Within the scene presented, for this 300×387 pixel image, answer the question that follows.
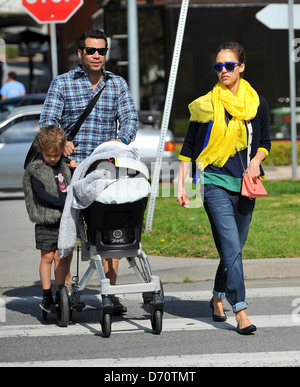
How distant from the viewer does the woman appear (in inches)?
228

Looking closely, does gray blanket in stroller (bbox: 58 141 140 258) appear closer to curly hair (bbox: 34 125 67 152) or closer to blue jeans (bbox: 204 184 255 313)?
curly hair (bbox: 34 125 67 152)

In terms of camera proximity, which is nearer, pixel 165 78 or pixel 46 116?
pixel 46 116

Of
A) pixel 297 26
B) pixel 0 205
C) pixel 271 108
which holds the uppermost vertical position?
pixel 297 26

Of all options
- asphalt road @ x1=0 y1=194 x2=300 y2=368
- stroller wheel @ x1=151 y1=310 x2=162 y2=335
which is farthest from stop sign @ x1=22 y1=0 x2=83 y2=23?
stroller wheel @ x1=151 y1=310 x2=162 y2=335

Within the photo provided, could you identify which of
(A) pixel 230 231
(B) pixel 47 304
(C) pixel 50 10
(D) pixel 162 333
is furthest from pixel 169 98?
(D) pixel 162 333

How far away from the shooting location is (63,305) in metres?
6.07

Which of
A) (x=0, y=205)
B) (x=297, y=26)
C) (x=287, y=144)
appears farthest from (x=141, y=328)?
(x=287, y=144)

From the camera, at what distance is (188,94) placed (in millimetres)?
18812

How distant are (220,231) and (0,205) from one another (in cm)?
820

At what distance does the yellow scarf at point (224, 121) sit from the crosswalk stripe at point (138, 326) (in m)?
1.16

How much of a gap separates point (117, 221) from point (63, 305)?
0.75m

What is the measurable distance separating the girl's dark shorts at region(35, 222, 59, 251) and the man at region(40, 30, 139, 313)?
0.44 meters
